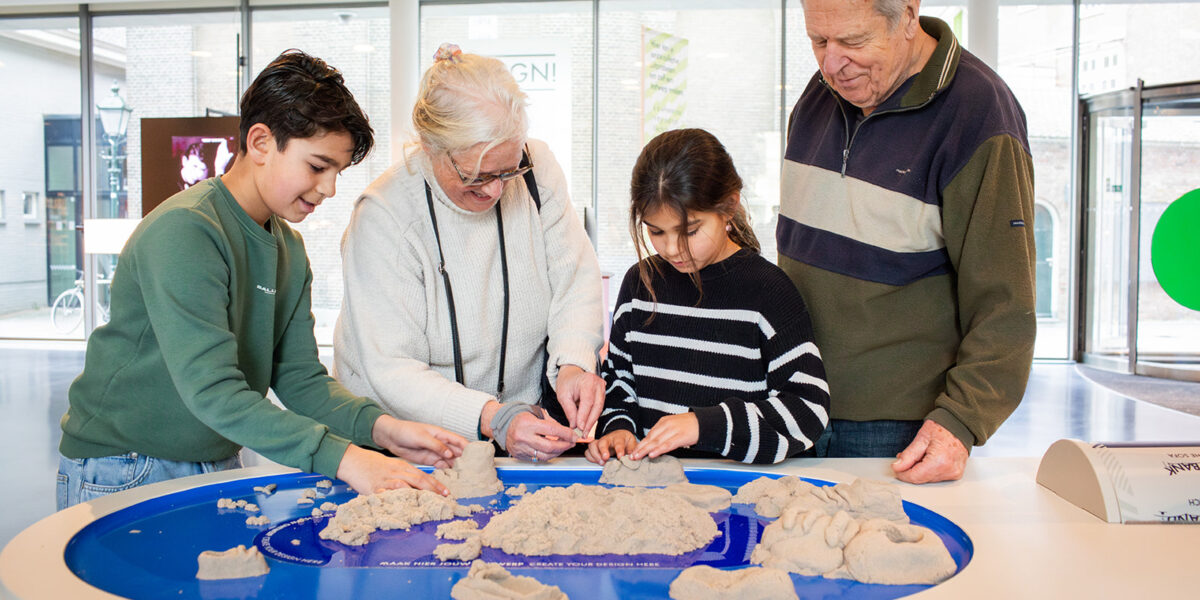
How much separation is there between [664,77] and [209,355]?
7195 millimetres

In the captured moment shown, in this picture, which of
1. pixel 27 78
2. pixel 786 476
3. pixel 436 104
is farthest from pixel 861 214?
pixel 27 78

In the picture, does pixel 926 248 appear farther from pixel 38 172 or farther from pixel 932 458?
pixel 38 172

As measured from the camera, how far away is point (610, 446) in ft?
5.47

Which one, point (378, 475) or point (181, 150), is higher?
point (181, 150)

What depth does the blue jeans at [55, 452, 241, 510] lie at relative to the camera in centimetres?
156

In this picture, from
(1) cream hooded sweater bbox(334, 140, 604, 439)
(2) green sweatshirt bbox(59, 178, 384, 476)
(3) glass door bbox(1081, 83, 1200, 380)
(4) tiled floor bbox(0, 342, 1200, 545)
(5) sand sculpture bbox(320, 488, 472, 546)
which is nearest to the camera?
(5) sand sculpture bbox(320, 488, 472, 546)

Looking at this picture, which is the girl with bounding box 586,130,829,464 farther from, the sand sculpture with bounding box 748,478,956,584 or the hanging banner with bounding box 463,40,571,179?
the hanging banner with bounding box 463,40,571,179

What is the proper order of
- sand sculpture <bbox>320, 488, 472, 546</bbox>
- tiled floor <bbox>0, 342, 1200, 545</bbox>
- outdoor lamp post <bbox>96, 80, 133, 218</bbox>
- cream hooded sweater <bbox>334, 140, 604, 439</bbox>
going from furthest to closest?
outdoor lamp post <bbox>96, 80, 133, 218</bbox>
tiled floor <bbox>0, 342, 1200, 545</bbox>
cream hooded sweater <bbox>334, 140, 604, 439</bbox>
sand sculpture <bbox>320, 488, 472, 546</bbox>

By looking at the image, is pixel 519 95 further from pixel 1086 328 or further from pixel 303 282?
pixel 1086 328

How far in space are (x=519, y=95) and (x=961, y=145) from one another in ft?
2.71

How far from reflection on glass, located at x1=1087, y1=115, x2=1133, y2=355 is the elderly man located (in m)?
6.82

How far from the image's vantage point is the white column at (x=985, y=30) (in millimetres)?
7113

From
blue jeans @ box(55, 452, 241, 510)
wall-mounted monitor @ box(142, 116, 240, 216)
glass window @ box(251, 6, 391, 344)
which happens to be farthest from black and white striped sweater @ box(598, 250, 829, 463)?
glass window @ box(251, 6, 391, 344)

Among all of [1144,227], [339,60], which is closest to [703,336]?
[1144,227]
